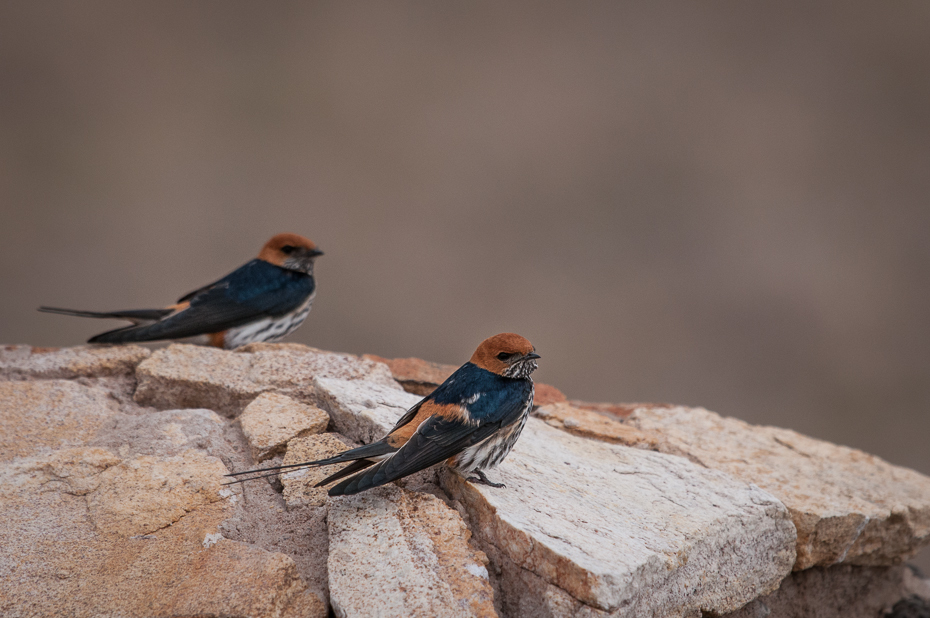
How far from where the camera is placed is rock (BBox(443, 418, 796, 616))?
201cm

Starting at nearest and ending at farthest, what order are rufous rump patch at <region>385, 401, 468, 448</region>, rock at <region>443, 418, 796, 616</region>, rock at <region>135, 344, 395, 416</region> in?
1. rock at <region>443, 418, 796, 616</region>
2. rufous rump patch at <region>385, 401, 468, 448</region>
3. rock at <region>135, 344, 395, 416</region>

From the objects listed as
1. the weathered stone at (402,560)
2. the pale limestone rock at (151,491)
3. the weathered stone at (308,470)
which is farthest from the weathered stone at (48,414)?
the weathered stone at (402,560)

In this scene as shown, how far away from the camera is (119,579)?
79.9 inches

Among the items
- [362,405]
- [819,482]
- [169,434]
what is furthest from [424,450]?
[819,482]

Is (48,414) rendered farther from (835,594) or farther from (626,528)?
(835,594)

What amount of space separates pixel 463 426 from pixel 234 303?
217 cm

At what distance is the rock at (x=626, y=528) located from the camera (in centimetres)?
201

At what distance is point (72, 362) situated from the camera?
3238 mm

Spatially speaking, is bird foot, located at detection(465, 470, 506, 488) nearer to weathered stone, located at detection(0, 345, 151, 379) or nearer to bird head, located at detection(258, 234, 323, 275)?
weathered stone, located at detection(0, 345, 151, 379)

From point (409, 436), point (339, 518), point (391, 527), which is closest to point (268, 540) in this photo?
point (339, 518)

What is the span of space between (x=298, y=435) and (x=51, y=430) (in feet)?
3.06

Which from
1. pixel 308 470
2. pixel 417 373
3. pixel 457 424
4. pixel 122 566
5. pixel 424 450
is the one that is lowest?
pixel 122 566

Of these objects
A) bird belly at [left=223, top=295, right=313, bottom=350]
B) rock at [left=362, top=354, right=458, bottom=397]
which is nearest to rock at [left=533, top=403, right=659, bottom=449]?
rock at [left=362, top=354, right=458, bottom=397]

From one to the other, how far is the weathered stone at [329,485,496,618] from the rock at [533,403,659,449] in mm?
1111
